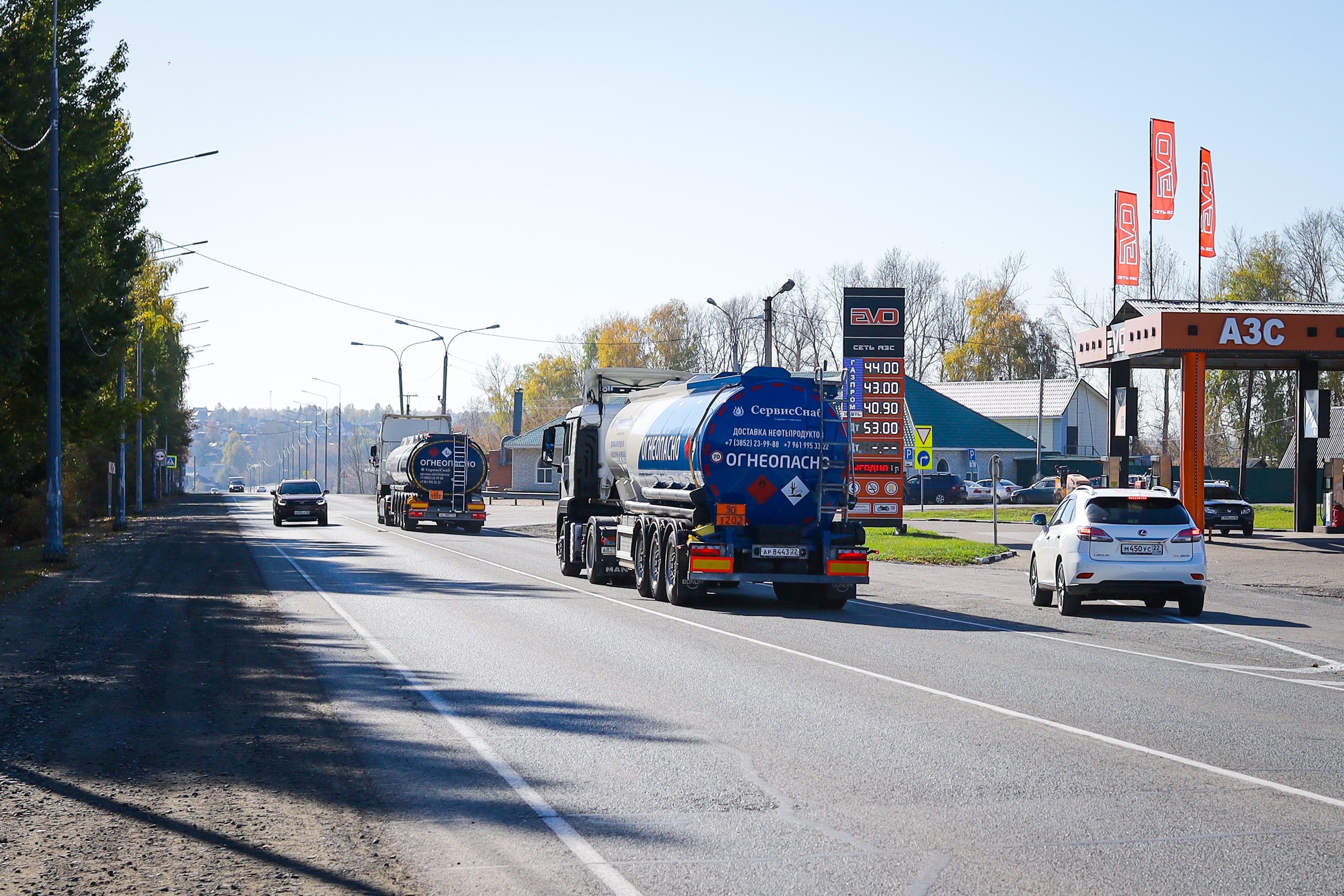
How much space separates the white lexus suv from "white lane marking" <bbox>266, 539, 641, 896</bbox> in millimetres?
10040

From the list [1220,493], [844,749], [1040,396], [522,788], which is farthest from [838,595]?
[1040,396]

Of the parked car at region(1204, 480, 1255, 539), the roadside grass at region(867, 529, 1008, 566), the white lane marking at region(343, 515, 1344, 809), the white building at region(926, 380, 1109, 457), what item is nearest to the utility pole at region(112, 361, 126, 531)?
the roadside grass at region(867, 529, 1008, 566)

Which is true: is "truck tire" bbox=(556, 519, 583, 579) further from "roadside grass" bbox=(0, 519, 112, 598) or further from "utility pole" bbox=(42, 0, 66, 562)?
"utility pole" bbox=(42, 0, 66, 562)

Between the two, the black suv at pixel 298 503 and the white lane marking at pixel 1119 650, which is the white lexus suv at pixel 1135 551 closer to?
the white lane marking at pixel 1119 650

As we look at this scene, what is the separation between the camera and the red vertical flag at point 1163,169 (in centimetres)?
4034

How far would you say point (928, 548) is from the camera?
35.2 m

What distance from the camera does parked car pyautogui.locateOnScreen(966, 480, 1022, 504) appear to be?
74.6m

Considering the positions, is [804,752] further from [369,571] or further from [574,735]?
[369,571]

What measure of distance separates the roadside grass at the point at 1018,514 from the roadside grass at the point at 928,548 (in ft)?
40.8

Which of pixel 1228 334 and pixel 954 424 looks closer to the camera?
pixel 1228 334

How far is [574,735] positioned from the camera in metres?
9.46

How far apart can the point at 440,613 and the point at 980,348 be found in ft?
286

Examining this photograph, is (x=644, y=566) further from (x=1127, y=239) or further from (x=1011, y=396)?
(x=1011, y=396)

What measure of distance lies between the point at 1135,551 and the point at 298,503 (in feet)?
132
